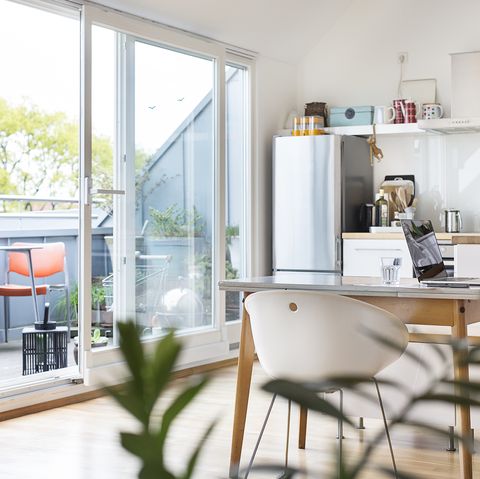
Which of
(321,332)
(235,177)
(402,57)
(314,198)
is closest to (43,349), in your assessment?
(235,177)

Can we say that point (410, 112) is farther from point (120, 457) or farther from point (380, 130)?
point (120, 457)

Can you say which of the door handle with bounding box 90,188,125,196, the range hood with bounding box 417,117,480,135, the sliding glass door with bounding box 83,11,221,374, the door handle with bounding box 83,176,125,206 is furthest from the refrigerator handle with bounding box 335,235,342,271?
the door handle with bounding box 83,176,125,206

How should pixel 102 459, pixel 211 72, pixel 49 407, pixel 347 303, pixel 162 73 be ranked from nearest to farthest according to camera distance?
pixel 347 303 < pixel 102 459 < pixel 49 407 < pixel 162 73 < pixel 211 72

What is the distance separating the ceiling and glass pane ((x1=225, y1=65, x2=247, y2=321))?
0.99ft

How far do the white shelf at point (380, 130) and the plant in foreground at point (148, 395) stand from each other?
19.6 ft

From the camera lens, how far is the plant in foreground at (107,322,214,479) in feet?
0.77

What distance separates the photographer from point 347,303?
2896 millimetres

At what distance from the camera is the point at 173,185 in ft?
18.6

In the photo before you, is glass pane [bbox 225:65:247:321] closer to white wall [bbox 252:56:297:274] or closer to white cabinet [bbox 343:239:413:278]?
white wall [bbox 252:56:297:274]

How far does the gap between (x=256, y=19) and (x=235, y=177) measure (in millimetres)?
1123

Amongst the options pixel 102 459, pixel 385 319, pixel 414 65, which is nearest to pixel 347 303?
pixel 385 319

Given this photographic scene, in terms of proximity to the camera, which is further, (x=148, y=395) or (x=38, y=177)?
(x=38, y=177)

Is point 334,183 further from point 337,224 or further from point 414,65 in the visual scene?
point 414,65

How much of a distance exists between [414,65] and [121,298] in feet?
9.13
